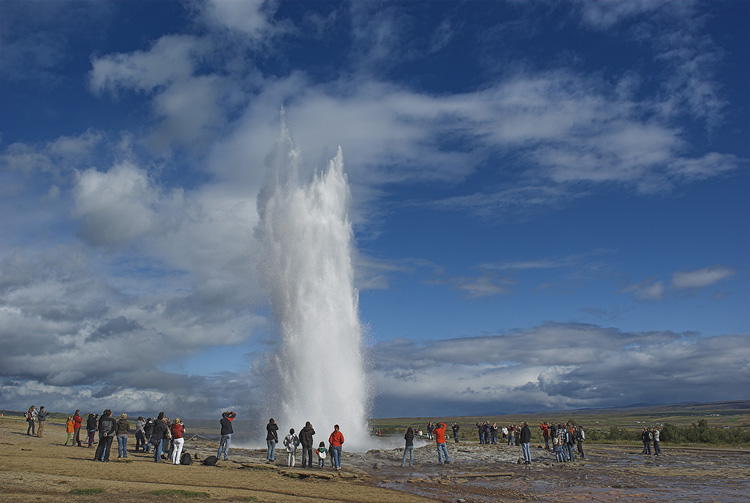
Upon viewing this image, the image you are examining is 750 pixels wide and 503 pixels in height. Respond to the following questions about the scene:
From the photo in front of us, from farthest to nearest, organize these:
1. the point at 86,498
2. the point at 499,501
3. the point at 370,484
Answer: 1. the point at 370,484
2. the point at 499,501
3. the point at 86,498

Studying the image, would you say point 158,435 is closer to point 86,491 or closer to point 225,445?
point 225,445

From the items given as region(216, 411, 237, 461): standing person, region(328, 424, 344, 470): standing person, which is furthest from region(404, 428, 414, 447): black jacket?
region(216, 411, 237, 461): standing person

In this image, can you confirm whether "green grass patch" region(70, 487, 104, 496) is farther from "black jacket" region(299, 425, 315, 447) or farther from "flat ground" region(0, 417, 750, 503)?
"black jacket" region(299, 425, 315, 447)

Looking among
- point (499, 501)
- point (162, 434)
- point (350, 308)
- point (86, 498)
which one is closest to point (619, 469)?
point (499, 501)

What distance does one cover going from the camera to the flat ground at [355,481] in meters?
16.6

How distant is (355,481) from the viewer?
22250 millimetres

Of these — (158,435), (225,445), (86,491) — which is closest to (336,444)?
(225,445)

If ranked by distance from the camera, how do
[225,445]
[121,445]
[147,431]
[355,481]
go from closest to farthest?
1. [355,481]
2. [121,445]
3. [225,445]
4. [147,431]

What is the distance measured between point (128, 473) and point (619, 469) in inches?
965

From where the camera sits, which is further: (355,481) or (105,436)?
(105,436)

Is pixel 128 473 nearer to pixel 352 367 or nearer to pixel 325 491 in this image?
pixel 325 491

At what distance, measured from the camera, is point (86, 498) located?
1476 centimetres

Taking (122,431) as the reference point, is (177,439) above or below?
below

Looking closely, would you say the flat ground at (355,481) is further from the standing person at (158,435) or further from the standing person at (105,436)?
the standing person at (158,435)
